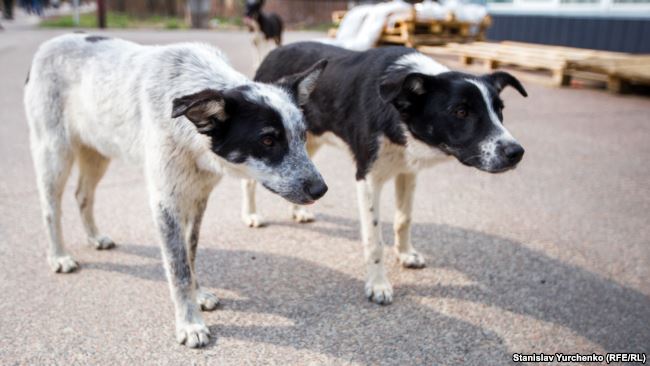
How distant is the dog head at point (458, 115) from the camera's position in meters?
3.01

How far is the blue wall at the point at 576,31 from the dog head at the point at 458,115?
11222mm

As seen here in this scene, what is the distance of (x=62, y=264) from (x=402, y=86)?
2.60 m

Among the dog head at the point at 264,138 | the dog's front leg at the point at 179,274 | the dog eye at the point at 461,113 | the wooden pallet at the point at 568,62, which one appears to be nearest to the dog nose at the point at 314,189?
the dog head at the point at 264,138

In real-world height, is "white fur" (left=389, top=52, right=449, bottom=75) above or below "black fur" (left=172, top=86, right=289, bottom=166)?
above

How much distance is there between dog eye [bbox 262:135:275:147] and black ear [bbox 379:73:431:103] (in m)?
0.78

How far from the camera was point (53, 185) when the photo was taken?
3660 mm

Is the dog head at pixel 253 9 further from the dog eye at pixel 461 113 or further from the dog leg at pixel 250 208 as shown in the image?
the dog eye at pixel 461 113

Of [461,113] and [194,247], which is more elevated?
[461,113]

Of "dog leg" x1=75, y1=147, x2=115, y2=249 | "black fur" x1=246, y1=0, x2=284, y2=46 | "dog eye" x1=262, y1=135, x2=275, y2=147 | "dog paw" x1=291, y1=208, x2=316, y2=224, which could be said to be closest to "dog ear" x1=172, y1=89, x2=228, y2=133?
"dog eye" x1=262, y1=135, x2=275, y2=147

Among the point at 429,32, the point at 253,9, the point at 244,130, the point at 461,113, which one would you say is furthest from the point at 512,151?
the point at 253,9

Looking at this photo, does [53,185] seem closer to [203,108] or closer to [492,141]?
[203,108]

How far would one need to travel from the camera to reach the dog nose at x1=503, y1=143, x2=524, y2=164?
2.95 m

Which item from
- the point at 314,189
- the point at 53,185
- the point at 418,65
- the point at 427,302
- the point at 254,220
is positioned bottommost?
the point at 427,302

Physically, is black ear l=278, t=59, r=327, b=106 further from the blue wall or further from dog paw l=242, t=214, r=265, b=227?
the blue wall
